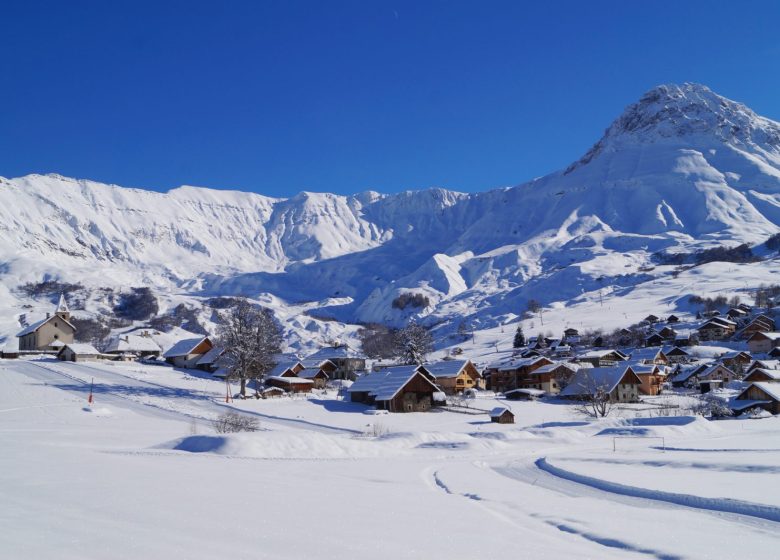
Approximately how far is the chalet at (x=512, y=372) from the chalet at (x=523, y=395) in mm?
8953

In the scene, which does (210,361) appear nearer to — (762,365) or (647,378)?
(647,378)

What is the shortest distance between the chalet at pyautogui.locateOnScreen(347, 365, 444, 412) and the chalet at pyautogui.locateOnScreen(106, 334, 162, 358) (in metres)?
47.5

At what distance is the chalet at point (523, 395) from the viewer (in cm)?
7131

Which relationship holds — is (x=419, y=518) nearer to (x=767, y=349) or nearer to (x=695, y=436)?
(x=695, y=436)

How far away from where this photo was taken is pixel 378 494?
13.9 m

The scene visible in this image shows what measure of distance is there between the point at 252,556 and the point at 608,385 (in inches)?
2501

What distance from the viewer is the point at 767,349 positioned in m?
94.2

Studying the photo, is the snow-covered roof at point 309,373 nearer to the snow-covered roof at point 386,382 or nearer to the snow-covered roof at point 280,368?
the snow-covered roof at point 280,368

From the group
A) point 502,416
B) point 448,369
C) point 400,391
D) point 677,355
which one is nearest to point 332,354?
point 448,369

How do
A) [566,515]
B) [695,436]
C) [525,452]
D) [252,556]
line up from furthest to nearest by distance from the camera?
[695,436]
[525,452]
[566,515]
[252,556]

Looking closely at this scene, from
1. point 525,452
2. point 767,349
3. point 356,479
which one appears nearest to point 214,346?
point 525,452

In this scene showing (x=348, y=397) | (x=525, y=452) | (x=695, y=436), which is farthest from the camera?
(x=348, y=397)

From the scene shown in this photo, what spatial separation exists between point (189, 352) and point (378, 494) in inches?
2826

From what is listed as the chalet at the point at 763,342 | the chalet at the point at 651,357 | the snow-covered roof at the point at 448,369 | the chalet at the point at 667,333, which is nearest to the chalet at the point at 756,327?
the chalet at the point at 763,342
